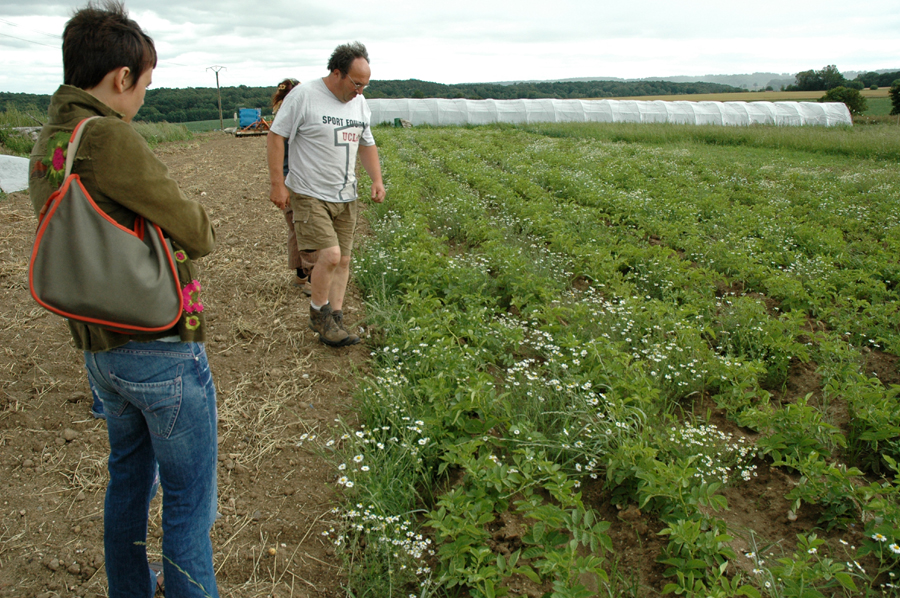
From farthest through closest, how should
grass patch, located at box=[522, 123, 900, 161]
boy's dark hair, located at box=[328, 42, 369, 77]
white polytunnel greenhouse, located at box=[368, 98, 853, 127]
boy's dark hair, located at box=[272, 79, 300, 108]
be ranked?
white polytunnel greenhouse, located at box=[368, 98, 853, 127] → grass patch, located at box=[522, 123, 900, 161] → boy's dark hair, located at box=[272, 79, 300, 108] → boy's dark hair, located at box=[328, 42, 369, 77]

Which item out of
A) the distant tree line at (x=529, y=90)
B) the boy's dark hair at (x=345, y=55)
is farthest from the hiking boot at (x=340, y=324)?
the distant tree line at (x=529, y=90)

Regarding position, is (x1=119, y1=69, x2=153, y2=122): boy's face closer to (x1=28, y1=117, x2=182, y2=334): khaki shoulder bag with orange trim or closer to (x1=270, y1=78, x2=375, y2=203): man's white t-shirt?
(x1=28, y1=117, x2=182, y2=334): khaki shoulder bag with orange trim

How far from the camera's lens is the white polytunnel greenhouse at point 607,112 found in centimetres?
2884

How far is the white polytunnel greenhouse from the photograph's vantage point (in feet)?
94.6

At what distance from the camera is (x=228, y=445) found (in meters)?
3.20

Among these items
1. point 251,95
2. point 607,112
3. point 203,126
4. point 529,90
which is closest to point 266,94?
point 251,95

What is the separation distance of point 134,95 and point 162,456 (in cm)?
107

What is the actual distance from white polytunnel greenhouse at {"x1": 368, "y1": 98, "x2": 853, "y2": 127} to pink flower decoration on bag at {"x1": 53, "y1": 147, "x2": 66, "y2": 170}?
30862 millimetres

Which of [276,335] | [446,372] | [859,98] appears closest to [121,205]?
[446,372]

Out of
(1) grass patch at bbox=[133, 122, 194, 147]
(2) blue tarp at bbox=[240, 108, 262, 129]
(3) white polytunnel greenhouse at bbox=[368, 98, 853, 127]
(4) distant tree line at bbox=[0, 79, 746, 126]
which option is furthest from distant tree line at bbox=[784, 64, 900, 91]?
(1) grass patch at bbox=[133, 122, 194, 147]

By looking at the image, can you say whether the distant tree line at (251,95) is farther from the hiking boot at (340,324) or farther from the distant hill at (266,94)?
the hiking boot at (340,324)

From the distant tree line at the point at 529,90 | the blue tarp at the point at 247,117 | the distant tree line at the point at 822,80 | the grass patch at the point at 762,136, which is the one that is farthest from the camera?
the distant tree line at the point at 822,80

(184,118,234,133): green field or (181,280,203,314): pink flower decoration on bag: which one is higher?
(184,118,234,133): green field

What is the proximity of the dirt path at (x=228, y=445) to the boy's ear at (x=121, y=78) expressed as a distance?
6.45 feet
